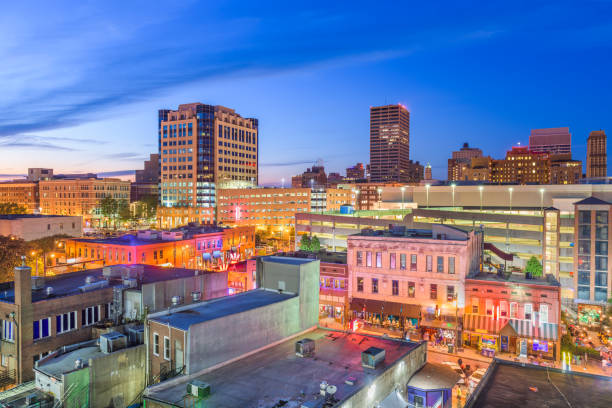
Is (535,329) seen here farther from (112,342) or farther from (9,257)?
(9,257)

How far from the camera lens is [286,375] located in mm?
22312

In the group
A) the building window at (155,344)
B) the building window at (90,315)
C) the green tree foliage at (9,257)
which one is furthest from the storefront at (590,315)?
the green tree foliage at (9,257)

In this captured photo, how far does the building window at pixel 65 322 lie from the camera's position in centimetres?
3192

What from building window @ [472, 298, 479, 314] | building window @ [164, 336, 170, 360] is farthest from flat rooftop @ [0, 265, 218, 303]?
building window @ [472, 298, 479, 314]

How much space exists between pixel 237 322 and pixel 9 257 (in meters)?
53.0

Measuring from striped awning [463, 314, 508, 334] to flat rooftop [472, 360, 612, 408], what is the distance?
2096 centimetres

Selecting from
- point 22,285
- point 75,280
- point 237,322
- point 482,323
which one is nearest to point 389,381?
point 237,322

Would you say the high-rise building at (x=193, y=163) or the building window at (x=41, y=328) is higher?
the high-rise building at (x=193, y=163)

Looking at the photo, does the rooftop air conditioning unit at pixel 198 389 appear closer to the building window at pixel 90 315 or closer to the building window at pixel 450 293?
the building window at pixel 90 315

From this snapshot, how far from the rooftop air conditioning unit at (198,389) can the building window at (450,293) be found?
35223 millimetres

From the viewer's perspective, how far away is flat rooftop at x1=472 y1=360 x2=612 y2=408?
1944cm

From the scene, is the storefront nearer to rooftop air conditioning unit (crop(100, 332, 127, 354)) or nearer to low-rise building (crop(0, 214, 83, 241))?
rooftop air conditioning unit (crop(100, 332, 127, 354))

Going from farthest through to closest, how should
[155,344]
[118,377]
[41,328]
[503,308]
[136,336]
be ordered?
[503,308]
[41,328]
[136,336]
[118,377]
[155,344]

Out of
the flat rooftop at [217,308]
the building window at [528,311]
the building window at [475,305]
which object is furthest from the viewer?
the building window at [475,305]
